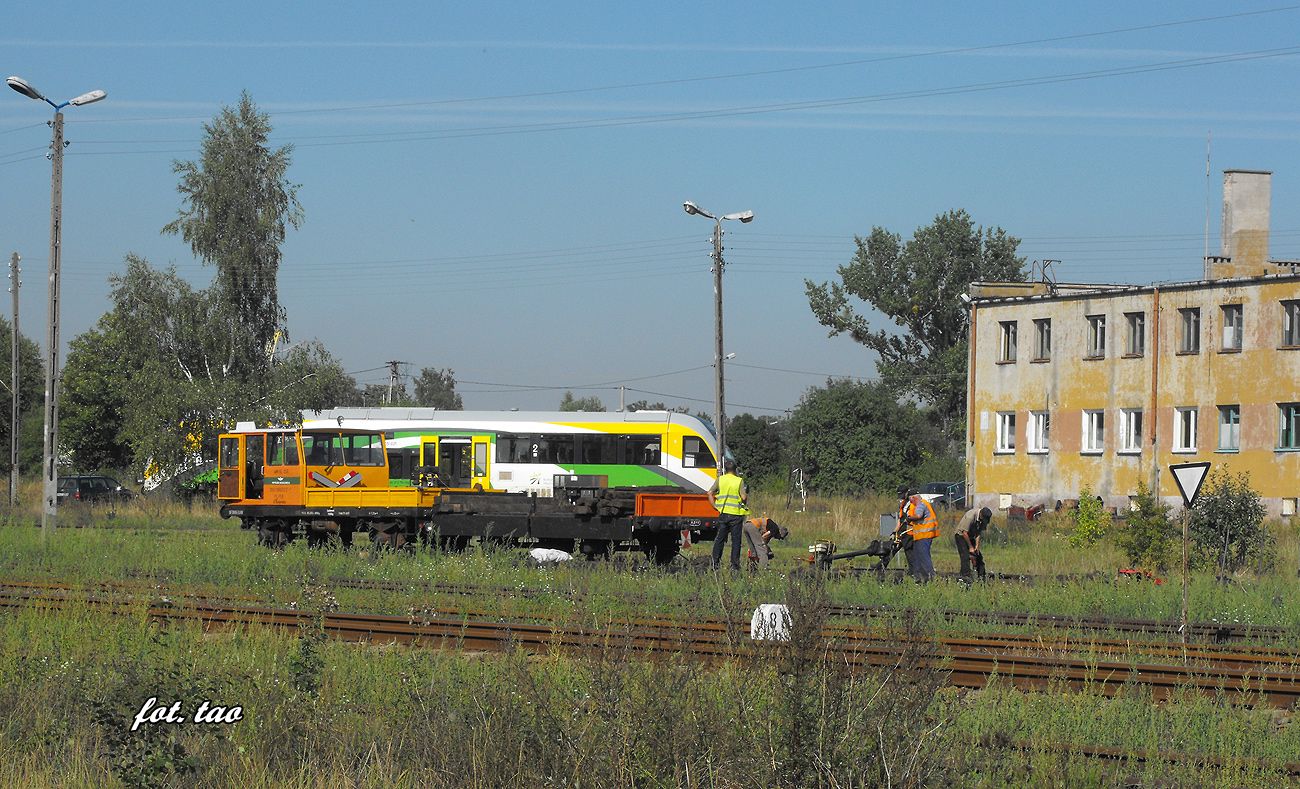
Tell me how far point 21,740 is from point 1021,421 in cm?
4400

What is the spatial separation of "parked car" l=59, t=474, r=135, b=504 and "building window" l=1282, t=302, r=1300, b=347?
37.1 metres

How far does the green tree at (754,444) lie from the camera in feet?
271

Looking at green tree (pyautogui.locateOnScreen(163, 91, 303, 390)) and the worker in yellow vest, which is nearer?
the worker in yellow vest

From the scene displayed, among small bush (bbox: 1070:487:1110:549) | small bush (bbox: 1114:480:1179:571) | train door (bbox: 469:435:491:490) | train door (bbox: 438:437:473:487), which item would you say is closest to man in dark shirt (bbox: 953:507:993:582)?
small bush (bbox: 1114:480:1179:571)

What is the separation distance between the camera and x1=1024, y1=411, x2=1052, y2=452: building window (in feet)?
159

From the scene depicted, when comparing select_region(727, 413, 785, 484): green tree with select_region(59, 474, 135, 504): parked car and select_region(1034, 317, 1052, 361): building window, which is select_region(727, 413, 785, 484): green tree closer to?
select_region(1034, 317, 1052, 361): building window

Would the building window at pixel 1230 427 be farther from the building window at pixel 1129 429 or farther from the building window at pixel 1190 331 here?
the building window at pixel 1129 429

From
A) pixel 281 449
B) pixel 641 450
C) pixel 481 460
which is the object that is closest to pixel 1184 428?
pixel 641 450

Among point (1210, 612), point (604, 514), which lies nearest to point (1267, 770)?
point (1210, 612)

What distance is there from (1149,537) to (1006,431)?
24.1 m

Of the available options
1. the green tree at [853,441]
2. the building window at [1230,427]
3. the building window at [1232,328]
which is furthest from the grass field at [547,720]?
the green tree at [853,441]

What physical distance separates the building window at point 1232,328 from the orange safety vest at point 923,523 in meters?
25.9

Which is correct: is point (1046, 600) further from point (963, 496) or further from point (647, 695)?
point (963, 496)

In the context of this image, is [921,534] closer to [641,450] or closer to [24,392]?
[641,450]
